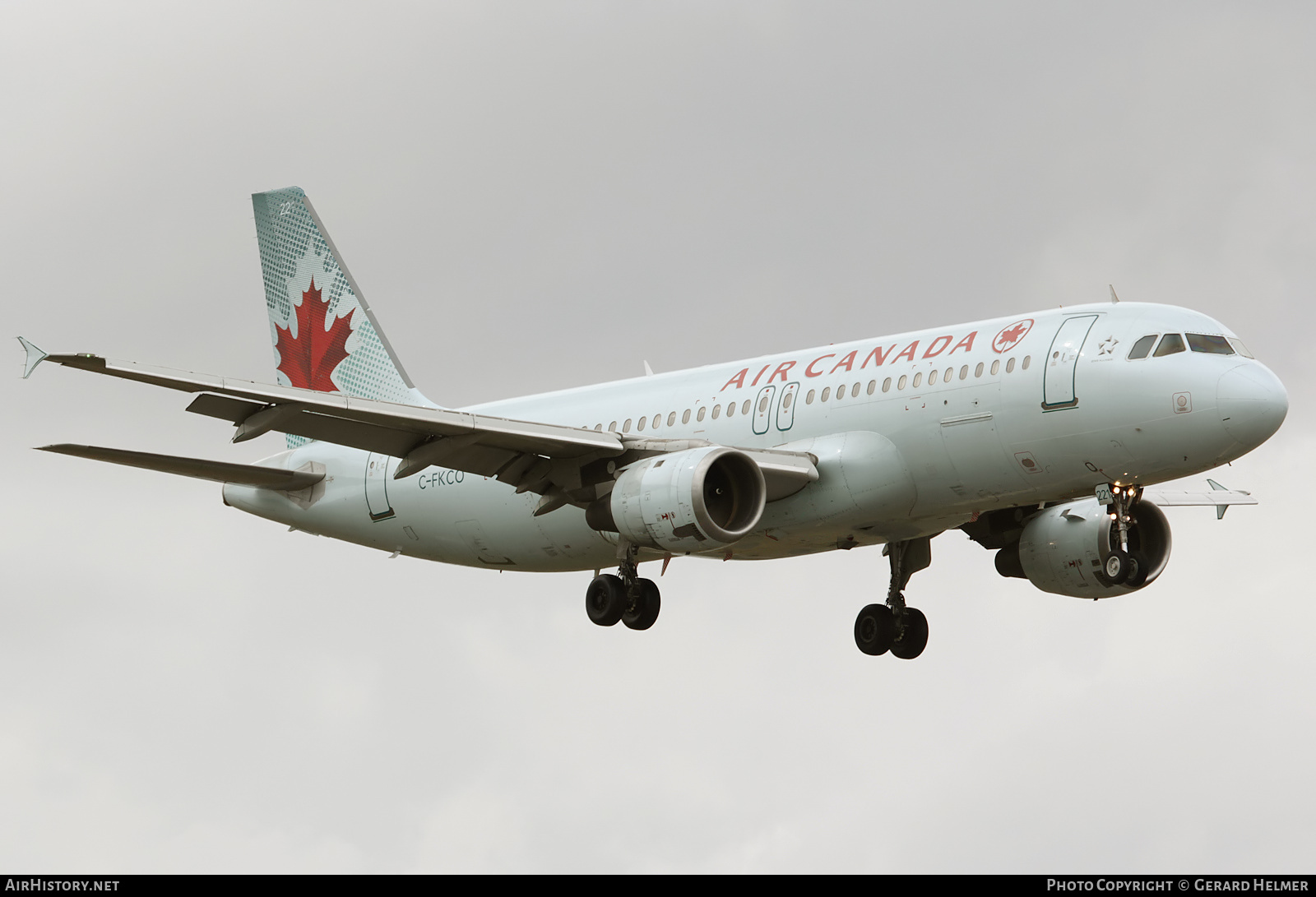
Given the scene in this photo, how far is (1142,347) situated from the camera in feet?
104

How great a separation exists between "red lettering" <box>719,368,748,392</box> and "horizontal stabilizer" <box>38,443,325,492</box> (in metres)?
10.8

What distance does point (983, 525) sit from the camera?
129 feet

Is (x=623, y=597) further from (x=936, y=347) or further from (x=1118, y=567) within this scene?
(x=1118, y=567)

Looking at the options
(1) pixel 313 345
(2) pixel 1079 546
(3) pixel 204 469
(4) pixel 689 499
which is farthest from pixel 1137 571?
(1) pixel 313 345

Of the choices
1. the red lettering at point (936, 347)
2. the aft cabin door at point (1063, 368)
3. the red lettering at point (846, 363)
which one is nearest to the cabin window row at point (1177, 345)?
the aft cabin door at point (1063, 368)

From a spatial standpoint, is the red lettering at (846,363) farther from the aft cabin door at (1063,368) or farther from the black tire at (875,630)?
the black tire at (875,630)

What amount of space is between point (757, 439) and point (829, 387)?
1.81 metres

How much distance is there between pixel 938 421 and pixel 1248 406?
5.30 m

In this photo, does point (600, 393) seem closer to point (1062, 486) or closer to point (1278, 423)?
point (1062, 486)

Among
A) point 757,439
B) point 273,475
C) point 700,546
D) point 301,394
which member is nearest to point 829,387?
point 757,439

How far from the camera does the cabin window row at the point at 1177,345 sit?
104 ft

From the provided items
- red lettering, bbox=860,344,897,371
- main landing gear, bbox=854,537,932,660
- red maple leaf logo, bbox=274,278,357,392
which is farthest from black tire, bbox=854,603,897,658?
red maple leaf logo, bbox=274,278,357,392

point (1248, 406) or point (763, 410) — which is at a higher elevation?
point (763, 410)

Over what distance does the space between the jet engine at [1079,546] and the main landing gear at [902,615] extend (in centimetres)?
224
